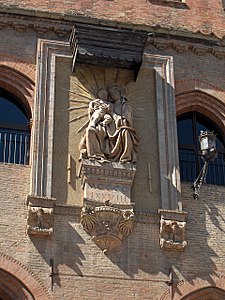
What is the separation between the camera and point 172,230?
15906mm

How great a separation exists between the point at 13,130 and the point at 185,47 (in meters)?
4.40

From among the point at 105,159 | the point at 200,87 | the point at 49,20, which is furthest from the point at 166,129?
the point at 49,20

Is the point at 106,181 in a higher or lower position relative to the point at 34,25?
lower

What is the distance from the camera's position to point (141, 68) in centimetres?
1805

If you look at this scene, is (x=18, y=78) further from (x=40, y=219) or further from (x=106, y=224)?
(x=106, y=224)

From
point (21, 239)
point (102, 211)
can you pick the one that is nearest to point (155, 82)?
point (102, 211)

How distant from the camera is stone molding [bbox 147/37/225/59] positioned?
61.1 ft

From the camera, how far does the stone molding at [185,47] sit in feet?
61.1

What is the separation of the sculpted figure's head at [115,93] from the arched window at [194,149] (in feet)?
5.58

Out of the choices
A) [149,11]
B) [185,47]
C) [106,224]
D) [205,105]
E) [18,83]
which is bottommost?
[106,224]

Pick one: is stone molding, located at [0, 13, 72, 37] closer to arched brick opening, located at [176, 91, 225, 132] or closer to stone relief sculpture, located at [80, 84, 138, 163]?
stone relief sculpture, located at [80, 84, 138, 163]

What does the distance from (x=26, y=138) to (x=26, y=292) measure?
12.0 ft

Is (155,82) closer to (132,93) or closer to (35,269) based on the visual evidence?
(132,93)

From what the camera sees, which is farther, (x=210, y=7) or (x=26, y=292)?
(x=210, y=7)
